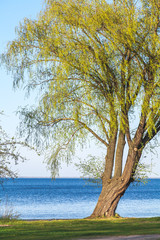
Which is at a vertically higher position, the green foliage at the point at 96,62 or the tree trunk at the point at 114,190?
the green foliage at the point at 96,62

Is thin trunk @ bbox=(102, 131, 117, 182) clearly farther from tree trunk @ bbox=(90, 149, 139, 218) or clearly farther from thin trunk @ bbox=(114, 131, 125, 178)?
tree trunk @ bbox=(90, 149, 139, 218)

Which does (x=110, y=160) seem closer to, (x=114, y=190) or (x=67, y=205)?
(x=114, y=190)

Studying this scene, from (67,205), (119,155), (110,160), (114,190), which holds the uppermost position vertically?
(119,155)

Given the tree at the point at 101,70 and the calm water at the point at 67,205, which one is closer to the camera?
the tree at the point at 101,70

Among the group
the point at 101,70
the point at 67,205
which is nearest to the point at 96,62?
the point at 101,70

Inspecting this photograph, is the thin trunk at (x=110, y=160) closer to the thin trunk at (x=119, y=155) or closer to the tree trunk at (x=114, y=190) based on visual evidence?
the thin trunk at (x=119, y=155)

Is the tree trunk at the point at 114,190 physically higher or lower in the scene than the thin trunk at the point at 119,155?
lower

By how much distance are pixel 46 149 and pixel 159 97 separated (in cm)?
467

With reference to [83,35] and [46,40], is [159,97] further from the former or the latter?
[46,40]

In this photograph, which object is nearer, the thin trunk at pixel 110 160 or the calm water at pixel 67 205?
the thin trunk at pixel 110 160

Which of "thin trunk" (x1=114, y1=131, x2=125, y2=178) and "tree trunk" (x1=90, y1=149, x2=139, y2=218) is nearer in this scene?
"tree trunk" (x1=90, y1=149, x2=139, y2=218)

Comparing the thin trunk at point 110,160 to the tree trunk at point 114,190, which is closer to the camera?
the tree trunk at point 114,190

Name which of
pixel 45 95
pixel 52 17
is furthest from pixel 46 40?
pixel 45 95

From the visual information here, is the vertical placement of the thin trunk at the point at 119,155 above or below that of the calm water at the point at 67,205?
above
